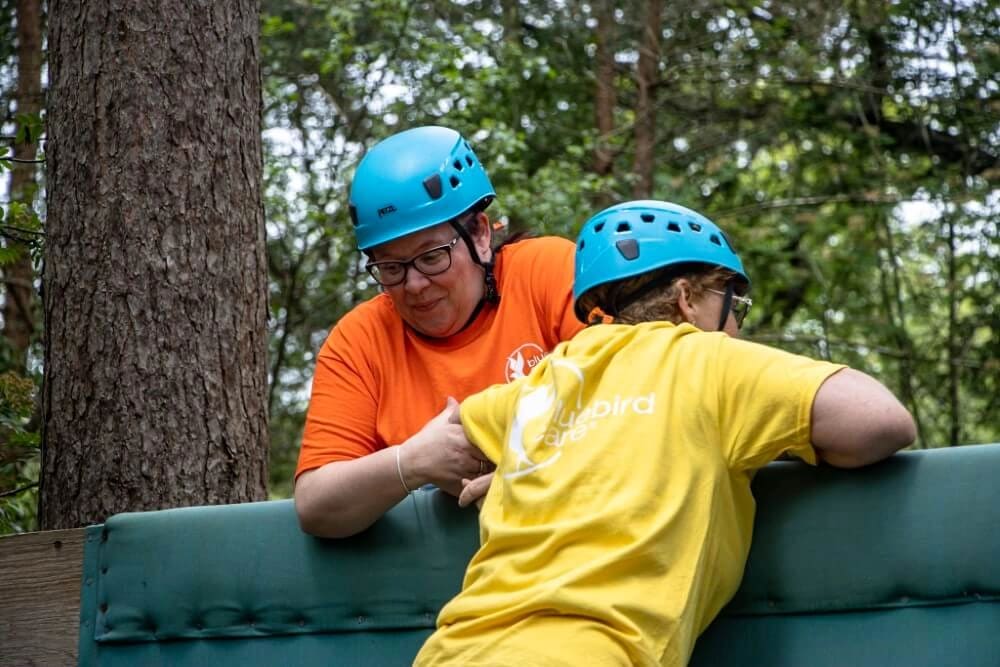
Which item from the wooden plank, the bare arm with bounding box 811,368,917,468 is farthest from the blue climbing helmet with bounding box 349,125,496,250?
the bare arm with bounding box 811,368,917,468

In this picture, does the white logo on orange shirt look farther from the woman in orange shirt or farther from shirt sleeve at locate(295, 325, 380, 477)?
shirt sleeve at locate(295, 325, 380, 477)

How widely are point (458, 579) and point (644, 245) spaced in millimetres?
900

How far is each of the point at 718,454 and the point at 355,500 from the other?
37.9 inches

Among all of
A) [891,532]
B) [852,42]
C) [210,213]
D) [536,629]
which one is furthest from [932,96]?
[536,629]

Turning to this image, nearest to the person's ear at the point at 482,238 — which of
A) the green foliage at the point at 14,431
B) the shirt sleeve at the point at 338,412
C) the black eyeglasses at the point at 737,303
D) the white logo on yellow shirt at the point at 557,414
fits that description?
the shirt sleeve at the point at 338,412

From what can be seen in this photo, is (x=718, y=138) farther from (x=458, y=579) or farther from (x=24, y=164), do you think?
(x=458, y=579)

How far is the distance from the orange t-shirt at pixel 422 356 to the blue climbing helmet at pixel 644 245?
1.81 feet

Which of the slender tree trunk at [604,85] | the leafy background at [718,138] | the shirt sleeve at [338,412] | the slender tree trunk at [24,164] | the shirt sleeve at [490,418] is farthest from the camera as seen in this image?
the slender tree trunk at [604,85]

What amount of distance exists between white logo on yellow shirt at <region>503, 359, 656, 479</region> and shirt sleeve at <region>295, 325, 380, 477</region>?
71cm

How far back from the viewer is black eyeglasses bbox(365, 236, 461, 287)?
3.24m

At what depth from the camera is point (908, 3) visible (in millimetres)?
8914

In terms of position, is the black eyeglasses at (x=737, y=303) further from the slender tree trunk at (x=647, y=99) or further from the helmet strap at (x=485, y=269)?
the slender tree trunk at (x=647, y=99)

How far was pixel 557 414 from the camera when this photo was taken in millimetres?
2387

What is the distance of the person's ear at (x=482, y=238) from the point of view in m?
3.36
